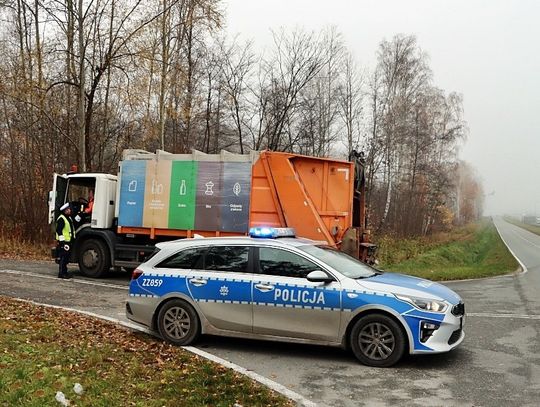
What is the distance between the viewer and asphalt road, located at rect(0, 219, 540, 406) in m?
5.23

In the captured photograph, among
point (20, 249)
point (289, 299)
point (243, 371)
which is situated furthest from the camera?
point (20, 249)

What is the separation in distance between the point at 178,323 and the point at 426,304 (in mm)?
3328

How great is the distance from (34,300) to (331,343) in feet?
20.7

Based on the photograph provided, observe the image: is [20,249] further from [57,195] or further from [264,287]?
[264,287]

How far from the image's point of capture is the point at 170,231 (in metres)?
12.9

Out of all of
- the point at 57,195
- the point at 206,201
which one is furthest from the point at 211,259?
the point at 57,195

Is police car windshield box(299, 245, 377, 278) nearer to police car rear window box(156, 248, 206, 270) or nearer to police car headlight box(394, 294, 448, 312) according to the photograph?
police car headlight box(394, 294, 448, 312)

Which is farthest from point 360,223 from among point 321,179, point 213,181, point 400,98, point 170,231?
point 400,98

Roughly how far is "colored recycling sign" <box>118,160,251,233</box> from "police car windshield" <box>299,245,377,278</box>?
4994 millimetres

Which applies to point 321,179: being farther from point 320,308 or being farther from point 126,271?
point 126,271

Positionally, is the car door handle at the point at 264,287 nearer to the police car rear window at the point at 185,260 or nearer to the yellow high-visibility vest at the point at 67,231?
the police car rear window at the point at 185,260

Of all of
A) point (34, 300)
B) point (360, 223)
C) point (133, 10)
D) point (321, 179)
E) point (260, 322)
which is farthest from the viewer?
point (133, 10)

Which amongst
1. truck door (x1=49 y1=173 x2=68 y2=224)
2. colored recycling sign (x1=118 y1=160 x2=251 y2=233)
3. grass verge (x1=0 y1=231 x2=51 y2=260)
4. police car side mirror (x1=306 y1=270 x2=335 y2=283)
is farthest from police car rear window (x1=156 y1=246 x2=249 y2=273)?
grass verge (x1=0 y1=231 x2=51 y2=260)

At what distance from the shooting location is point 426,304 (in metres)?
6.20
